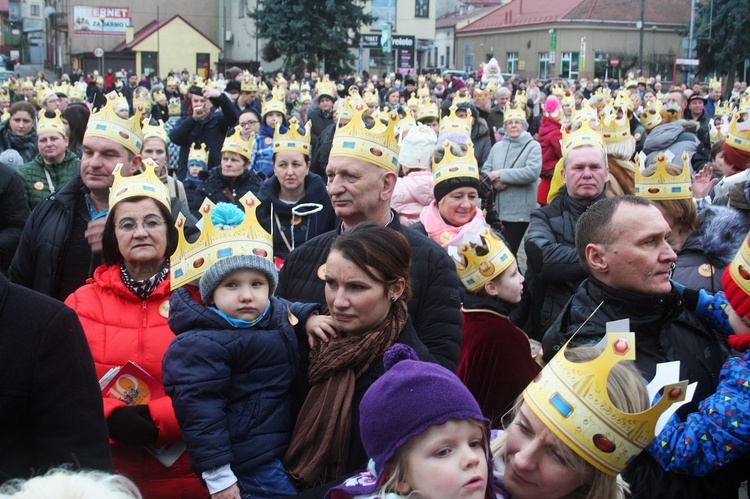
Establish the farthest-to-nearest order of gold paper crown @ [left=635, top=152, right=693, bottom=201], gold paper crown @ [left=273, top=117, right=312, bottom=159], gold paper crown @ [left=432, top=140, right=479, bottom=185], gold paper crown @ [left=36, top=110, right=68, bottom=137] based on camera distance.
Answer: gold paper crown @ [left=36, top=110, right=68, bottom=137] → gold paper crown @ [left=273, top=117, right=312, bottom=159] → gold paper crown @ [left=432, top=140, right=479, bottom=185] → gold paper crown @ [left=635, top=152, right=693, bottom=201]

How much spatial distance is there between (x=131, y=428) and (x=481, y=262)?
6.43 feet

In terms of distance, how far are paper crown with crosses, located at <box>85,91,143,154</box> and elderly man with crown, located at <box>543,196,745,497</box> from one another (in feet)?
9.65

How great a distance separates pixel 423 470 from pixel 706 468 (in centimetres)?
107

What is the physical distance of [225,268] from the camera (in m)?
3.48

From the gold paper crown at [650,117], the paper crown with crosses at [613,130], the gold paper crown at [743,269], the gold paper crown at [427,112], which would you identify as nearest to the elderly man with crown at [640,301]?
the gold paper crown at [743,269]

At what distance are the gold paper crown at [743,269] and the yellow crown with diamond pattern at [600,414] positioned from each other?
68cm

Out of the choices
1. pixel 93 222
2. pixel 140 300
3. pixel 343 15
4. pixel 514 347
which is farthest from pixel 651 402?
pixel 343 15

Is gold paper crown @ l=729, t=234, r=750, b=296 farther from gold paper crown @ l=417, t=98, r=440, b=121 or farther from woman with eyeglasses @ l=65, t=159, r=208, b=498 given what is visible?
gold paper crown @ l=417, t=98, r=440, b=121

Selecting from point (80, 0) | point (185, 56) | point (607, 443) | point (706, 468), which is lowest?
point (706, 468)

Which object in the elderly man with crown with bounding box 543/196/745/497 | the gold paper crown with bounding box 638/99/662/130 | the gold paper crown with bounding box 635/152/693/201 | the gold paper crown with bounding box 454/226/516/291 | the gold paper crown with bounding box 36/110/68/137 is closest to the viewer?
the elderly man with crown with bounding box 543/196/745/497

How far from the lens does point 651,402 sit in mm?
2678

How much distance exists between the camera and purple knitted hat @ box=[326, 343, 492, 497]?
2.46m

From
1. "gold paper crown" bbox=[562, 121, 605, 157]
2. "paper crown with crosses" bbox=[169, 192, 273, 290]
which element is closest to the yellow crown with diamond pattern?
"paper crown with crosses" bbox=[169, 192, 273, 290]

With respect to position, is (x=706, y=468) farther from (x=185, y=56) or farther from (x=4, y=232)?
(x=185, y=56)
